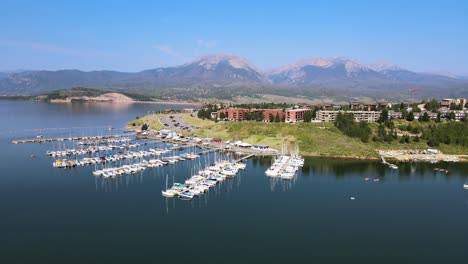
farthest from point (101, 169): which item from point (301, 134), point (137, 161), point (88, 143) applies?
point (301, 134)

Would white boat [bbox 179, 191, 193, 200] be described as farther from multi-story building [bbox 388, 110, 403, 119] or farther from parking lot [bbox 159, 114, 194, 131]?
multi-story building [bbox 388, 110, 403, 119]

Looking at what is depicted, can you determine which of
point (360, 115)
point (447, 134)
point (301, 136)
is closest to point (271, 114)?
point (360, 115)

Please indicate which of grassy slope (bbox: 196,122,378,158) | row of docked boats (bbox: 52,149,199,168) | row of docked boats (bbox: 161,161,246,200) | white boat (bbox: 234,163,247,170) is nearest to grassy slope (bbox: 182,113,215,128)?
grassy slope (bbox: 196,122,378,158)

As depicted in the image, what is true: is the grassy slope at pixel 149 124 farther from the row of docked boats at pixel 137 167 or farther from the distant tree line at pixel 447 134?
the distant tree line at pixel 447 134

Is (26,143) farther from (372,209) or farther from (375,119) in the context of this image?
(375,119)

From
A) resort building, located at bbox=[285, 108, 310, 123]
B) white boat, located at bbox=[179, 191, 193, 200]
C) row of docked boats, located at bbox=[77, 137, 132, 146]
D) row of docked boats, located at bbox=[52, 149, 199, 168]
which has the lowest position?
white boat, located at bbox=[179, 191, 193, 200]

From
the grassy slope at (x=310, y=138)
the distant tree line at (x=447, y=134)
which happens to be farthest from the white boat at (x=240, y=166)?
the distant tree line at (x=447, y=134)
